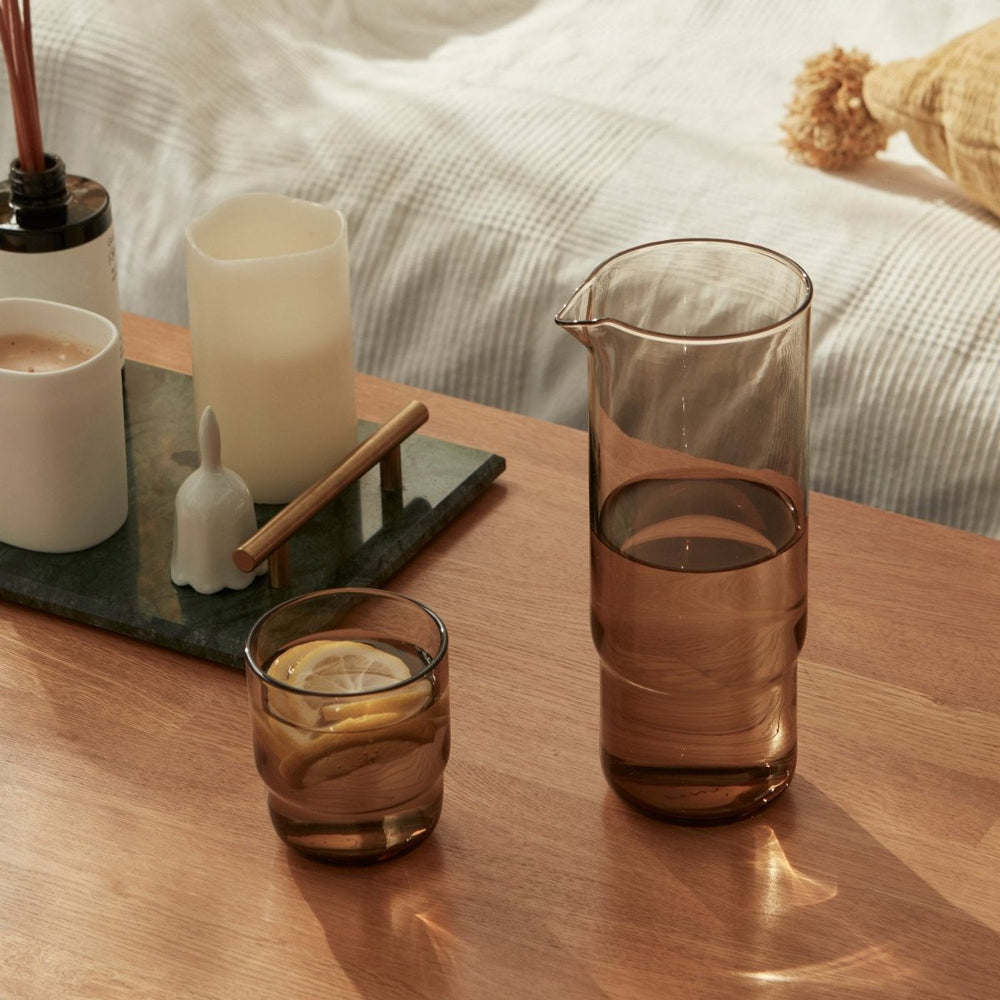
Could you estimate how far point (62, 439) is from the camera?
779 millimetres

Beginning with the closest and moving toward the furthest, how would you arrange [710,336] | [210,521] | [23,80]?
[710,336]
[210,521]
[23,80]

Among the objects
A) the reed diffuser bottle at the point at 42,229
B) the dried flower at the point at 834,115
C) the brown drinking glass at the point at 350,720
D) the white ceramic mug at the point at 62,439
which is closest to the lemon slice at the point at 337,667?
the brown drinking glass at the point at 350,720

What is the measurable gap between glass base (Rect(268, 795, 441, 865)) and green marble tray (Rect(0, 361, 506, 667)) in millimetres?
141

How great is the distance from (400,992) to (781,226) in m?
0.91

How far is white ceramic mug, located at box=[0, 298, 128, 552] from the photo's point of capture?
765 millimetres

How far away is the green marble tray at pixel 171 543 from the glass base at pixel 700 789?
0.72 ft

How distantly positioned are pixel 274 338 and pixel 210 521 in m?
0.13

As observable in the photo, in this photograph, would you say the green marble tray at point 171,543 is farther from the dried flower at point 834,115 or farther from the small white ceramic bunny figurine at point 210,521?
the dried flower at point 834,115

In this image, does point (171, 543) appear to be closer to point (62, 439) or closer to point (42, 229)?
point (62, 439)

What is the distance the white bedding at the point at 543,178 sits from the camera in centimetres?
122

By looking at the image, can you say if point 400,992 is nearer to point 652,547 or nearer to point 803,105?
point 652,547

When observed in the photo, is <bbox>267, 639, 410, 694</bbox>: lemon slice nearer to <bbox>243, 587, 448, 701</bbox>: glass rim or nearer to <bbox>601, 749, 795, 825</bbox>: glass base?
<bbox>243, 587, 448, 701</bbox>: glass rim

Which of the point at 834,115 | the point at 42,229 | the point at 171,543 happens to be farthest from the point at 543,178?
the point at 171,543

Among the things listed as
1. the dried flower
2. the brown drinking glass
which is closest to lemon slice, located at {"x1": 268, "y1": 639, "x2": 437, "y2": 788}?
the brown drinking glass
